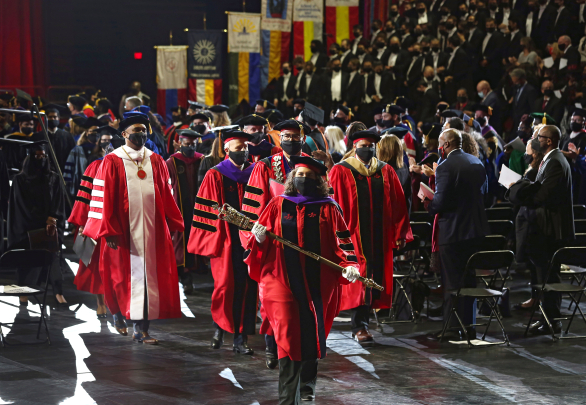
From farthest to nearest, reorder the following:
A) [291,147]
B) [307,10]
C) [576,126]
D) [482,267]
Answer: [307,10] → [576,126] → [482,267] → [291,147]

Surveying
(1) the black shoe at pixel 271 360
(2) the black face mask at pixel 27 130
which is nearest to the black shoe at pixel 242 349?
(1) the black shoe at pixel 271 360

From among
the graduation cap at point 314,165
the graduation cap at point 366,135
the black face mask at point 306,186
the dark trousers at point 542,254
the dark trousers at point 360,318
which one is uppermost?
the graduation cap at point 366,135

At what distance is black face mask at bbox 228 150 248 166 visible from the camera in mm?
7012

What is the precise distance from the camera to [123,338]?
738 cm

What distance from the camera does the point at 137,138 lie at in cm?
725

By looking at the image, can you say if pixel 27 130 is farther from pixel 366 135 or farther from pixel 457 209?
pixel 457 209

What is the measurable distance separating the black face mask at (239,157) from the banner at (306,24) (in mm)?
14249

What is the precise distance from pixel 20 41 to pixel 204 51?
475 centimetres

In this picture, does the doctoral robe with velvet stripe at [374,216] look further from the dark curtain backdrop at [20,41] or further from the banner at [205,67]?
the dark curtain backdrop at [20,41]

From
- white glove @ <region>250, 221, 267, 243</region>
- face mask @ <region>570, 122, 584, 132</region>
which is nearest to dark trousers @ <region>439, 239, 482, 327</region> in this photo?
white glove @ <region>250, 221, 267, 243</region>

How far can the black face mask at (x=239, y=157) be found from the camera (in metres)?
7.01

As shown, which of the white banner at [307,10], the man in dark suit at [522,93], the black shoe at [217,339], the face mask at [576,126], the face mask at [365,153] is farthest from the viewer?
the white banner at [307,10]

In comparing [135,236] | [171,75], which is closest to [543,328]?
[135,236]

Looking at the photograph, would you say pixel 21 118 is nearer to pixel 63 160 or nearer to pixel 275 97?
pixel 63 160
